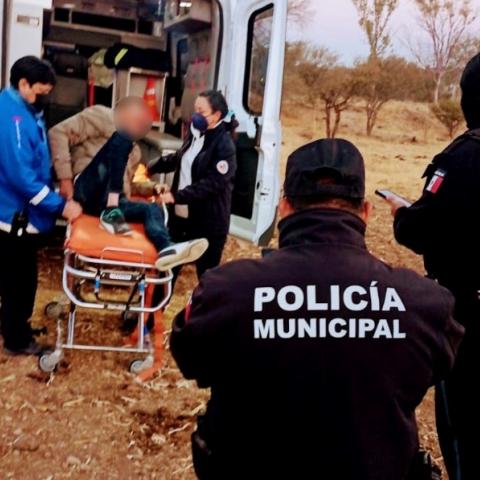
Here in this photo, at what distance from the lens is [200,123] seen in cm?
470

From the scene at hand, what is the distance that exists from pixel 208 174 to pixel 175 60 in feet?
9.11

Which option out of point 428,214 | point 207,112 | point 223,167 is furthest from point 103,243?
point 428,214

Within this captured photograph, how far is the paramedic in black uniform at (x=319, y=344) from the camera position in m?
1.67

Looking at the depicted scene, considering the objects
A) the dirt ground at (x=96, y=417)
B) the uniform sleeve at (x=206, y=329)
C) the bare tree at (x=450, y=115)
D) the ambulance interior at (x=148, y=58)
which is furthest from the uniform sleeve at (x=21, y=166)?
the bare tree at (x=450, y=115)

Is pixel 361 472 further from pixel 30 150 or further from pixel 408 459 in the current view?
pixel 30 150

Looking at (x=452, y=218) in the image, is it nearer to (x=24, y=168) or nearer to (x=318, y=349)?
(x=318, y=349)

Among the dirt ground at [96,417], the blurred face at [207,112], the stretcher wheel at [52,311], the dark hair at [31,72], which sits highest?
the dark hair at [31,72]

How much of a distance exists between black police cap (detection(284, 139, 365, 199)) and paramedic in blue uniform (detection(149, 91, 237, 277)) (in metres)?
2.85

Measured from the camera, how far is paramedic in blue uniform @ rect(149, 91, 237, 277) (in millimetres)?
4672

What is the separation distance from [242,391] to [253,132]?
3.87 metres

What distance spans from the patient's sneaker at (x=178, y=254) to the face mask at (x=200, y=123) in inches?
36.7

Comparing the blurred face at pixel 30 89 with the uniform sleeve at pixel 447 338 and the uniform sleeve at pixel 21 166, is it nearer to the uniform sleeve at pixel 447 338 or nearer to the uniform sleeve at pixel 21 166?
the uniform sleeve at pixel 21 166

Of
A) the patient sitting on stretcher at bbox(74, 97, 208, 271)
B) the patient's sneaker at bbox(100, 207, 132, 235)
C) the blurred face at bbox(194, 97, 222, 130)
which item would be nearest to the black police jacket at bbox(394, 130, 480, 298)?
the patient sitting on stretcher at bbox(74, 97, 208, 271)

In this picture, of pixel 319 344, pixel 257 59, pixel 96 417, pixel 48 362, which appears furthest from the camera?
pixel 257 59
